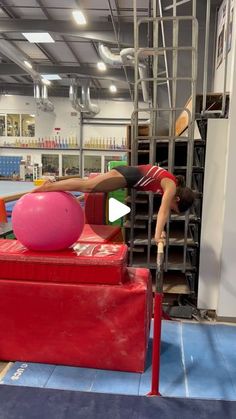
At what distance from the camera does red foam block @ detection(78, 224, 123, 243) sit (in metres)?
3.33

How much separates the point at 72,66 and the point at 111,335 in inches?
390

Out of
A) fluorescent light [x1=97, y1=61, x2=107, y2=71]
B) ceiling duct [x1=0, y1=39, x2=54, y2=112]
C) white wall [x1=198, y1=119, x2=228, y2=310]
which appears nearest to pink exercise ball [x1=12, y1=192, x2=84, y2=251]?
white wall [x1=198, y1=119, x2=228, y2=310]

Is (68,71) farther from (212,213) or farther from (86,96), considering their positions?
(212,213)

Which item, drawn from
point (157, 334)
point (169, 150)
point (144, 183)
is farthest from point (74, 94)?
point (157, 334)

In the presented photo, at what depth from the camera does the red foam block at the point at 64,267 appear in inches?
93.7

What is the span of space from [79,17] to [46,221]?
573cm

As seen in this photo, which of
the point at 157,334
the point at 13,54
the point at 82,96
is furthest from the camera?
the point at 82,96

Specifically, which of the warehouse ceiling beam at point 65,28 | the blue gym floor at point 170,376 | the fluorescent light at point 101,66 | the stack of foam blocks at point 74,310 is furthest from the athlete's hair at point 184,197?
the fluorescent light at point 101,66

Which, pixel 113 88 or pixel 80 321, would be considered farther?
pixel 113 88

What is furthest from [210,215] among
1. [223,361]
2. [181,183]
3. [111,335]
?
[111,335]

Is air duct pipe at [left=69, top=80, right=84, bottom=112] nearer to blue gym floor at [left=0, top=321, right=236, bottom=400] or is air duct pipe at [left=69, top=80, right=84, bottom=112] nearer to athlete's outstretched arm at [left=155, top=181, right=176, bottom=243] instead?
athlete's outstretched arm at [left=155, top=181, right=176, bottom=243]

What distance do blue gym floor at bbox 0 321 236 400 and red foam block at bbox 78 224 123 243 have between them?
3.54ft

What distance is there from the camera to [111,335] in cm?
239

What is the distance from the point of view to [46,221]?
2426 mm
